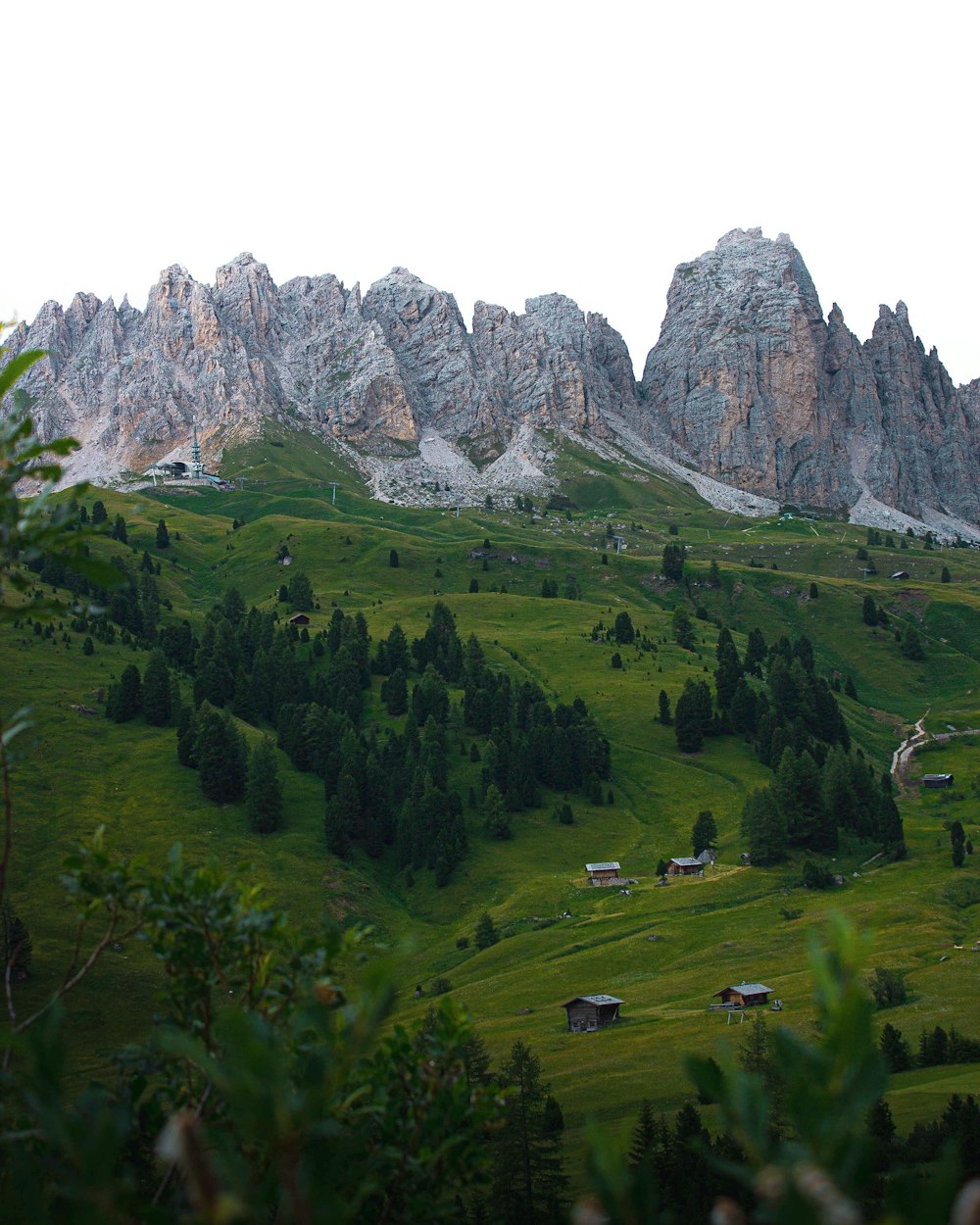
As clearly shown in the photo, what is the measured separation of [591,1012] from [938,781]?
310 ft

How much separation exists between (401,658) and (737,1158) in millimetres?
149583

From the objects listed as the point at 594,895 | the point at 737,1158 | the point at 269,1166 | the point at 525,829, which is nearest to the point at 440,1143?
the point at 269,1166

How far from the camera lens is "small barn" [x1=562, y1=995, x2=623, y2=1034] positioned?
77500mm

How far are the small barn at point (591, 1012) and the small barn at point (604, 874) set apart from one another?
133 feet

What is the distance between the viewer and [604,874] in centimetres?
11969

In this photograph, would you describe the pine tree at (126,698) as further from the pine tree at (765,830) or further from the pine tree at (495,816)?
the pine tree at (765,830)

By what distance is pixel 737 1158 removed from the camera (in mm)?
32344

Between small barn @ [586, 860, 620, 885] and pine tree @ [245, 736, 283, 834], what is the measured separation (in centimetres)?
3962

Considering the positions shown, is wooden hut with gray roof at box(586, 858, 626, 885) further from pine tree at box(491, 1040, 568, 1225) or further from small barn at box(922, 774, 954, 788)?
pine tree at box(491, 1040, 568, 1225)

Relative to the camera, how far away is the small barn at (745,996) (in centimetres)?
7462

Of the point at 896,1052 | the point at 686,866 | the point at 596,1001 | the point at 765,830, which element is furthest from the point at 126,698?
the point at 896,1052

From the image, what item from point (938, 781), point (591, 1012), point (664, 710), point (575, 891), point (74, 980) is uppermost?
point (74, 980)

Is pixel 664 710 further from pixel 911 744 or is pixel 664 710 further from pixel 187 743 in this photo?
pixel 187 743

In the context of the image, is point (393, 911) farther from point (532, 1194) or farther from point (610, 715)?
point (532, 1194)
